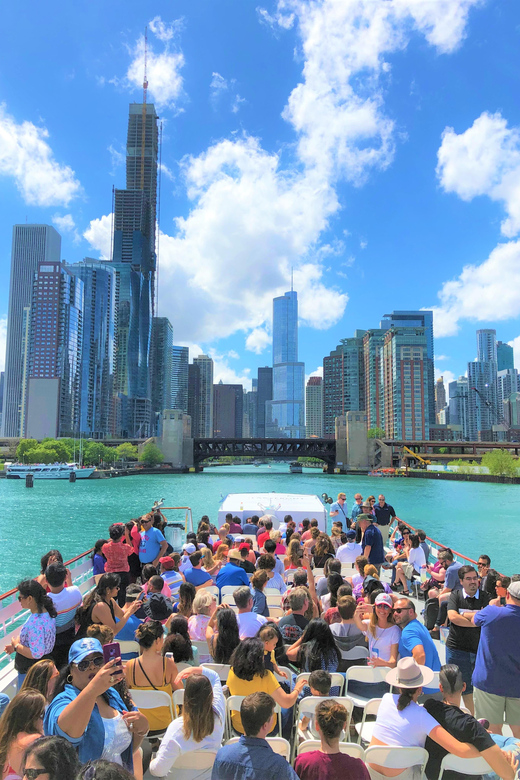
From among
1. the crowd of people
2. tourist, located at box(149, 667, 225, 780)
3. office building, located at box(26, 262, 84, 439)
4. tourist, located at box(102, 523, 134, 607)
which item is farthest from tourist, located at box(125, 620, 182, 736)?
office building, located at box(26, 262, 84, 439)

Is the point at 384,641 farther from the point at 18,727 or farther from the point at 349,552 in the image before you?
the point at 349,552

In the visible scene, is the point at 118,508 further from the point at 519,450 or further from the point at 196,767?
the point at 519,450

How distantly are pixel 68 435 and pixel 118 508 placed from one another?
456ft

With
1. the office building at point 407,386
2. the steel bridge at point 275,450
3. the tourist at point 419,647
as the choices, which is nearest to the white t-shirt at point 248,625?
the tourist at point 419,647

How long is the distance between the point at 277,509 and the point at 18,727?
12916 millimetres

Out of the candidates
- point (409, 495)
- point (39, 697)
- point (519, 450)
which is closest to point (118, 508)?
point (409, 495)

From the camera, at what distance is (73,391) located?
180250 millimetres

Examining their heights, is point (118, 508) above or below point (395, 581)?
below

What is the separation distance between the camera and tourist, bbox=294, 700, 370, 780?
3072 millimetres

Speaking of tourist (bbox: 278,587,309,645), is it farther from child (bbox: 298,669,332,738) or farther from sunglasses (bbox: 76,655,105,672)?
sunglasses (bbox: 76,655,105,672)

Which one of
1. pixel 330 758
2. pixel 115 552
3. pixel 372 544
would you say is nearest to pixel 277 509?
pixel 372 544

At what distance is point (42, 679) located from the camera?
3490 mm

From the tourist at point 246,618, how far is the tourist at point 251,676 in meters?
1.13

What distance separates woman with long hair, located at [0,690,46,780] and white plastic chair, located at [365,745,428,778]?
7.06 ft
